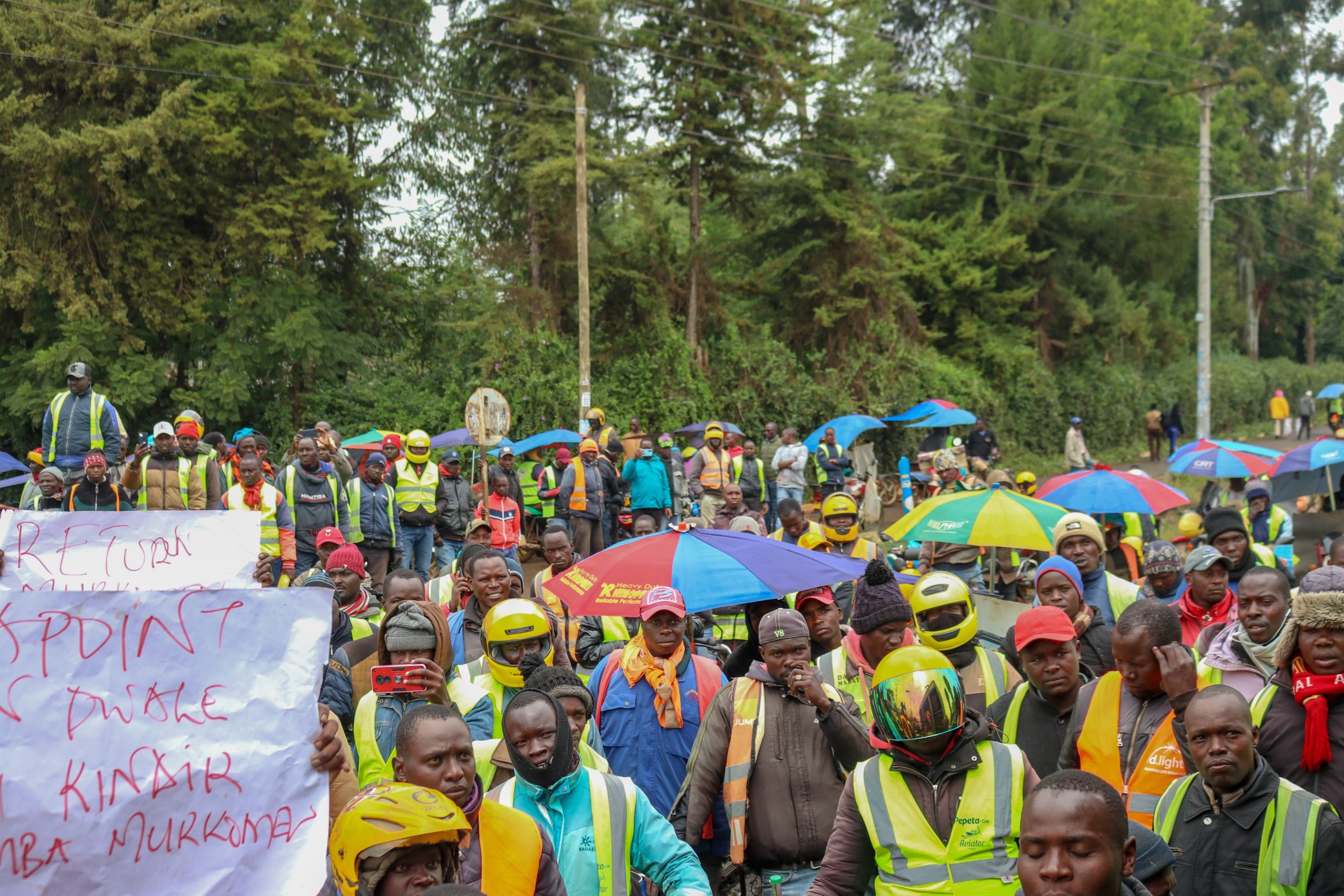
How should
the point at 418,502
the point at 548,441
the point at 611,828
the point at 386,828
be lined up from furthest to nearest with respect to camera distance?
the point at 548,441
the point at 418,502
the point at 611,828
the point at 386,828

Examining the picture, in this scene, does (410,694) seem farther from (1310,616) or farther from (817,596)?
(1310,616)

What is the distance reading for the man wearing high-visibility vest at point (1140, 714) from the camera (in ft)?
14.5

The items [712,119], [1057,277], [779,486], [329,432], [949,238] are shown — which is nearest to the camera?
[329,432]

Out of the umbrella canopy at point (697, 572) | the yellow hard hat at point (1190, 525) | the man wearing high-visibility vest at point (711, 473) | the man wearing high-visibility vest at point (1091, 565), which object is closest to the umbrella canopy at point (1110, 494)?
the yellow hard hat at point (1190, 525)

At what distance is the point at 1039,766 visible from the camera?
193 inches

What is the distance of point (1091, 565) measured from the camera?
7.30 m

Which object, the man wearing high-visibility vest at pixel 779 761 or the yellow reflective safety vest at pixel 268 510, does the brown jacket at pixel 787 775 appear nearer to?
the man wearing high-visibility vest at pixel 779 761

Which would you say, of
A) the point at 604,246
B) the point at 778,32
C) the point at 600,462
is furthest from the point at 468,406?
the point at 778,32

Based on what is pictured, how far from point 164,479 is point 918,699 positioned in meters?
9.84

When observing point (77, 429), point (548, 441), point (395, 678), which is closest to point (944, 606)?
point (395, 678)

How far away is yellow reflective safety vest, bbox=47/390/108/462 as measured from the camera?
12.2m

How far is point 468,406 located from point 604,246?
50.7 feet

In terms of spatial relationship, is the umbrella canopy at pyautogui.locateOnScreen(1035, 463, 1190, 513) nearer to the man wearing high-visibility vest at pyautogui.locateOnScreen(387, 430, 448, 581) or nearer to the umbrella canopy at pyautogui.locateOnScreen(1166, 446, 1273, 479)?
the umbrella canopy at pyautogui.locateOnScreen(1166, 446, 1273, 479)

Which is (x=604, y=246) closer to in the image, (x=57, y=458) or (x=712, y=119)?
(x=712, y=119)
